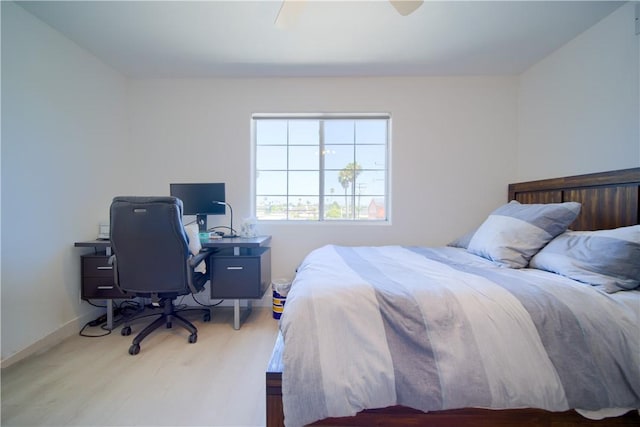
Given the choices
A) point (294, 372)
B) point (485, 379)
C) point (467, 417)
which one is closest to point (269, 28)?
point (294, 372)

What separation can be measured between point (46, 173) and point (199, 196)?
1.09 metres

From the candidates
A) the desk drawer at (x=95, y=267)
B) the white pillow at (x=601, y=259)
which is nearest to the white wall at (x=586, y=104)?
the white pillow at (x=601, y=259)

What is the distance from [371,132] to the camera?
289cm

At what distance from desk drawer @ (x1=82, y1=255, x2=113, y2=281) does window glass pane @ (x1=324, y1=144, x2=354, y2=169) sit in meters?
2.25

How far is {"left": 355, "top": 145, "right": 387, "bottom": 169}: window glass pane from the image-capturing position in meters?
2.90

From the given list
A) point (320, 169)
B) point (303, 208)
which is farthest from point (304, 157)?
point (303, 208)

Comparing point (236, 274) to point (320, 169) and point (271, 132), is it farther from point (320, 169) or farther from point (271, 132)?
point (271, 132)

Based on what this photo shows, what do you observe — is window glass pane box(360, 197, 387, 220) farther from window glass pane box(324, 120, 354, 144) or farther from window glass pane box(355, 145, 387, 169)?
window glass pane box(324, 120, 354, 144)

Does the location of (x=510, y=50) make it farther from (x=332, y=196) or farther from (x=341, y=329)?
(x=341, y=329)

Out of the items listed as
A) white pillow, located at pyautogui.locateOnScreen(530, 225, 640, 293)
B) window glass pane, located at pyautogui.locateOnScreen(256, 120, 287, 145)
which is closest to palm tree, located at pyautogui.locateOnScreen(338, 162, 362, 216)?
window glass pane, located at pyautogui.locateOnScreen(256, 120, 287, 145)

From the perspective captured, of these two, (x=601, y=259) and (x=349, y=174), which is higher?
(x=349, y=174)

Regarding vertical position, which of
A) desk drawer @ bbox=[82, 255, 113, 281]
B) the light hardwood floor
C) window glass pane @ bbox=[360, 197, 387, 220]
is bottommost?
the light hardwood floor

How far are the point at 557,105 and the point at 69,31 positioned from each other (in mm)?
4134

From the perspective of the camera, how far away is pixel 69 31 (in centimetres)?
204
